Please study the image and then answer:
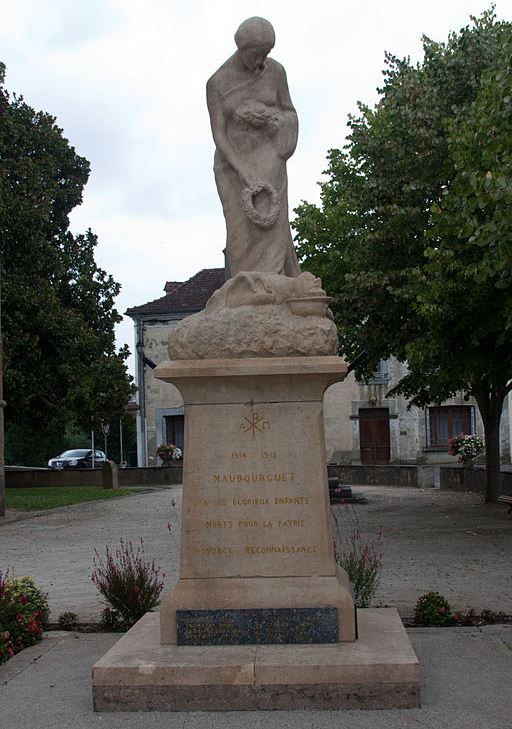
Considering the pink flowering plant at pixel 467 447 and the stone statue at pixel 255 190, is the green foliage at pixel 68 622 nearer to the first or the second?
the stone statue at pixel 255 190

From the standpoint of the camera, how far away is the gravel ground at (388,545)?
994cm

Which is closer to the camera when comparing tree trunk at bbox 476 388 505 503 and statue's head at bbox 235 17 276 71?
statue's head at bbox 235 17 276 71

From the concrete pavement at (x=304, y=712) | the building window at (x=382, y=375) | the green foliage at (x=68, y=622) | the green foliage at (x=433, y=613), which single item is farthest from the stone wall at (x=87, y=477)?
the concrete pavement at (x=304, y=712)

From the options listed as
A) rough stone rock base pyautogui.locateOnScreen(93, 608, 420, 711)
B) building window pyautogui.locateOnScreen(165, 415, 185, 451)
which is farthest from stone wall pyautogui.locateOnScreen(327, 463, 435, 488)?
rough stone rock base pyautogui.locateOnScreen(93, 608, 420, 711)

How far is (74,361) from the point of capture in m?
27.3

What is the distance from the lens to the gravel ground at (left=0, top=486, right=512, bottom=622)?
994cm

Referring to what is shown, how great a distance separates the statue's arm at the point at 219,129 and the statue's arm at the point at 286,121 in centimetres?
37

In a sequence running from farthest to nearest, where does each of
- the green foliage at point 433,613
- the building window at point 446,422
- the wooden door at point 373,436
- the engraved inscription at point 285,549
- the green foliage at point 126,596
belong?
the wooden door at point 373,436, the building window at point 446,422, the green foliage at point 126,596, the green foliage at point 433,613, the engraved inscription at point 285,549

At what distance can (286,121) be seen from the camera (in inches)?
275

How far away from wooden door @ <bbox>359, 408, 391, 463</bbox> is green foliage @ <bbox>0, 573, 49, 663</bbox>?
122 feet

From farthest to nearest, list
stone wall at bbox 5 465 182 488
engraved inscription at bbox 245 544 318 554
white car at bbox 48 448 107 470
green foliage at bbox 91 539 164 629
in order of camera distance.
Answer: white car at bbox 48 448 107 470, stone wall at bbox 5 465 182 488, green foliage at bbox 91 539 164 629, engraved inscription at bbox 245 544 318 554

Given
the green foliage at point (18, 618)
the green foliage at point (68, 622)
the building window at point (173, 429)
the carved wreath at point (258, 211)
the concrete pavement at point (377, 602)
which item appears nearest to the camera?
the concrete pavement at point (377, 602)

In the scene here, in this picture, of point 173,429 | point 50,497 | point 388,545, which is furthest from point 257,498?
point 173,429

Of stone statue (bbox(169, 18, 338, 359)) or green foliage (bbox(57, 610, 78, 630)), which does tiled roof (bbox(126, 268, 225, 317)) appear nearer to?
green foliage (bbox(57, 610, 78, 630))
